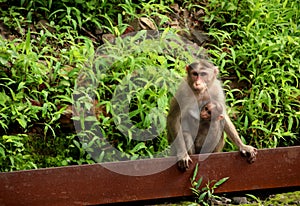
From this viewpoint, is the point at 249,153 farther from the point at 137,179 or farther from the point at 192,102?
the point at 137,179

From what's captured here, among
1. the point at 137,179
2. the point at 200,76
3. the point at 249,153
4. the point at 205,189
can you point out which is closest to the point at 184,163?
the point at 205,189

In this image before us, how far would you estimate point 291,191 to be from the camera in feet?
20.5

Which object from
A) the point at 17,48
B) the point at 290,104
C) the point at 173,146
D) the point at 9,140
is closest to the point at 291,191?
the point at 173,146

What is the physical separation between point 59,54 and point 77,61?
1.34 feet

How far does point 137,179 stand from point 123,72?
224cm

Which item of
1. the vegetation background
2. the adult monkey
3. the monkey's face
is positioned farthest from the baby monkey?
the vegetation background

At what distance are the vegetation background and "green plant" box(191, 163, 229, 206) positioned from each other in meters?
1.22

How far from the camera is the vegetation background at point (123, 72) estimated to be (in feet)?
23.0

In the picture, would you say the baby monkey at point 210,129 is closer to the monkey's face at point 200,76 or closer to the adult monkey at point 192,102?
the adult monkey at point 192,102

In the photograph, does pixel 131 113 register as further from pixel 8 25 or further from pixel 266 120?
pixel 8 25

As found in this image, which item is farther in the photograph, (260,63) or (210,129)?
(260,63)

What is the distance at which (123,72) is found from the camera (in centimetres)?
759

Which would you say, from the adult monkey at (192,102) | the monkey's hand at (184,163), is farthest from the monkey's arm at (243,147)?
the monkey's hand at (184,163)

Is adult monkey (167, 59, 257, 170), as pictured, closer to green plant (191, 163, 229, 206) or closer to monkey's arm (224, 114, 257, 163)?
monkey's arm (224, 114, 257, 163)
